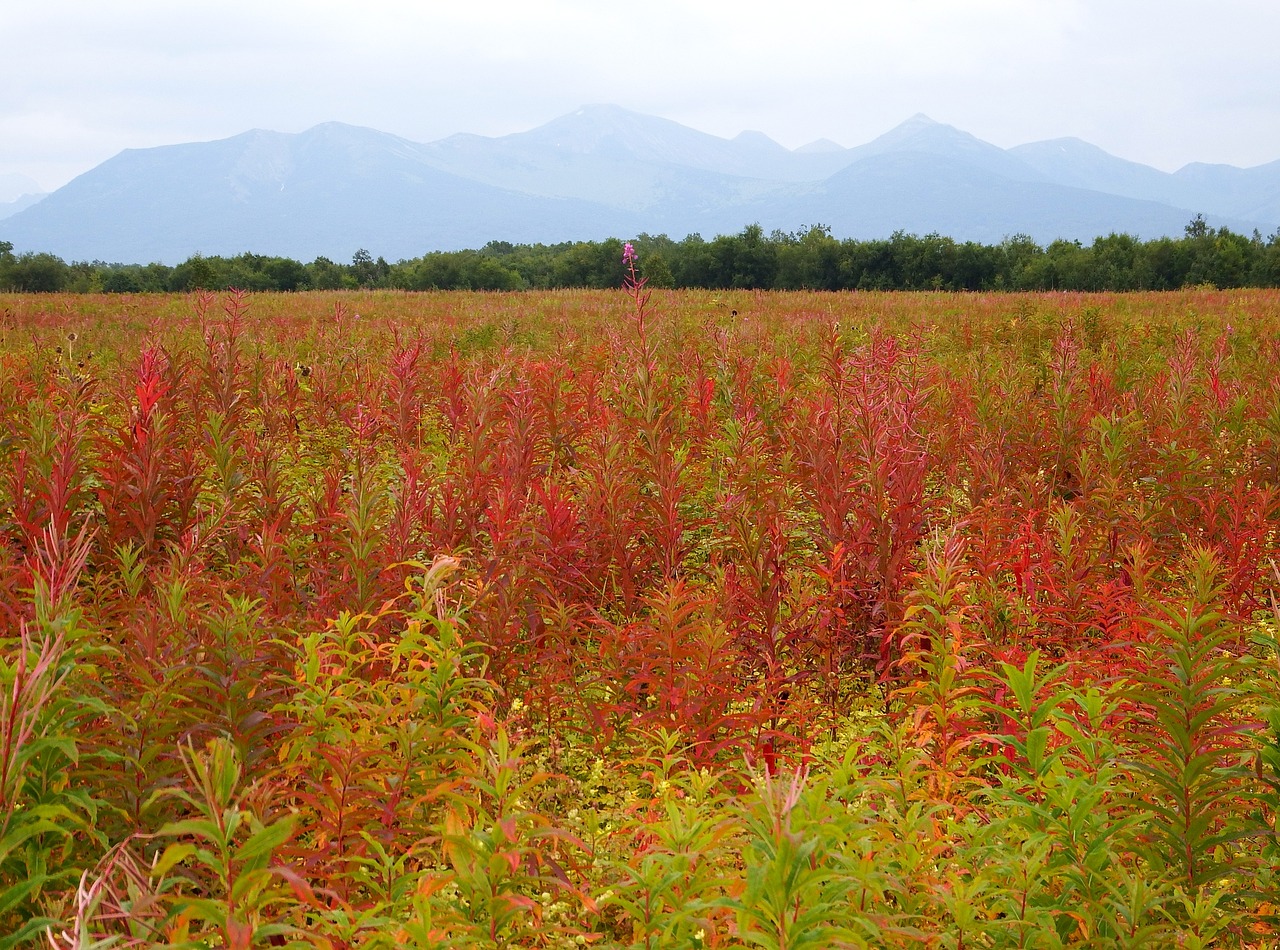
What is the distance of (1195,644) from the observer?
87.3 inches

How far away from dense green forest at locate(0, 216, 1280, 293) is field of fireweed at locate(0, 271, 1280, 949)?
33.7m

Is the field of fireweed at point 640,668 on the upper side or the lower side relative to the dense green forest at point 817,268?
lower

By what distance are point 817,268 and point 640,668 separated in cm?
4563

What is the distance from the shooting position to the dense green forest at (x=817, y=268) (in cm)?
4134

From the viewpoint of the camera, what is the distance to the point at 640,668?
10.3ft

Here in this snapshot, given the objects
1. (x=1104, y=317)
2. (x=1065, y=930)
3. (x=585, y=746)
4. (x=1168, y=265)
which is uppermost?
(x=1168, y=265)

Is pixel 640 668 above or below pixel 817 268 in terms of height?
below

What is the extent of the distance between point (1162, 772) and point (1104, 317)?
14.6 meters

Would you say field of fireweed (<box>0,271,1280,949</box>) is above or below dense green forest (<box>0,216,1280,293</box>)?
below

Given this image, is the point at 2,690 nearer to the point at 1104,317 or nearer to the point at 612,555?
the point at 612,555

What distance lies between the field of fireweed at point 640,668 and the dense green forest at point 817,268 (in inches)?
1325

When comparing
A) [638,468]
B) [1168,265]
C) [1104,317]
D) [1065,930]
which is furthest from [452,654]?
[1168,265]

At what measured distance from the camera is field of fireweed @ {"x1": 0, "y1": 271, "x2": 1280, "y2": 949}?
1730 millimetres

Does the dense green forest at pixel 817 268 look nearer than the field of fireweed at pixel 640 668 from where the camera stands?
No
